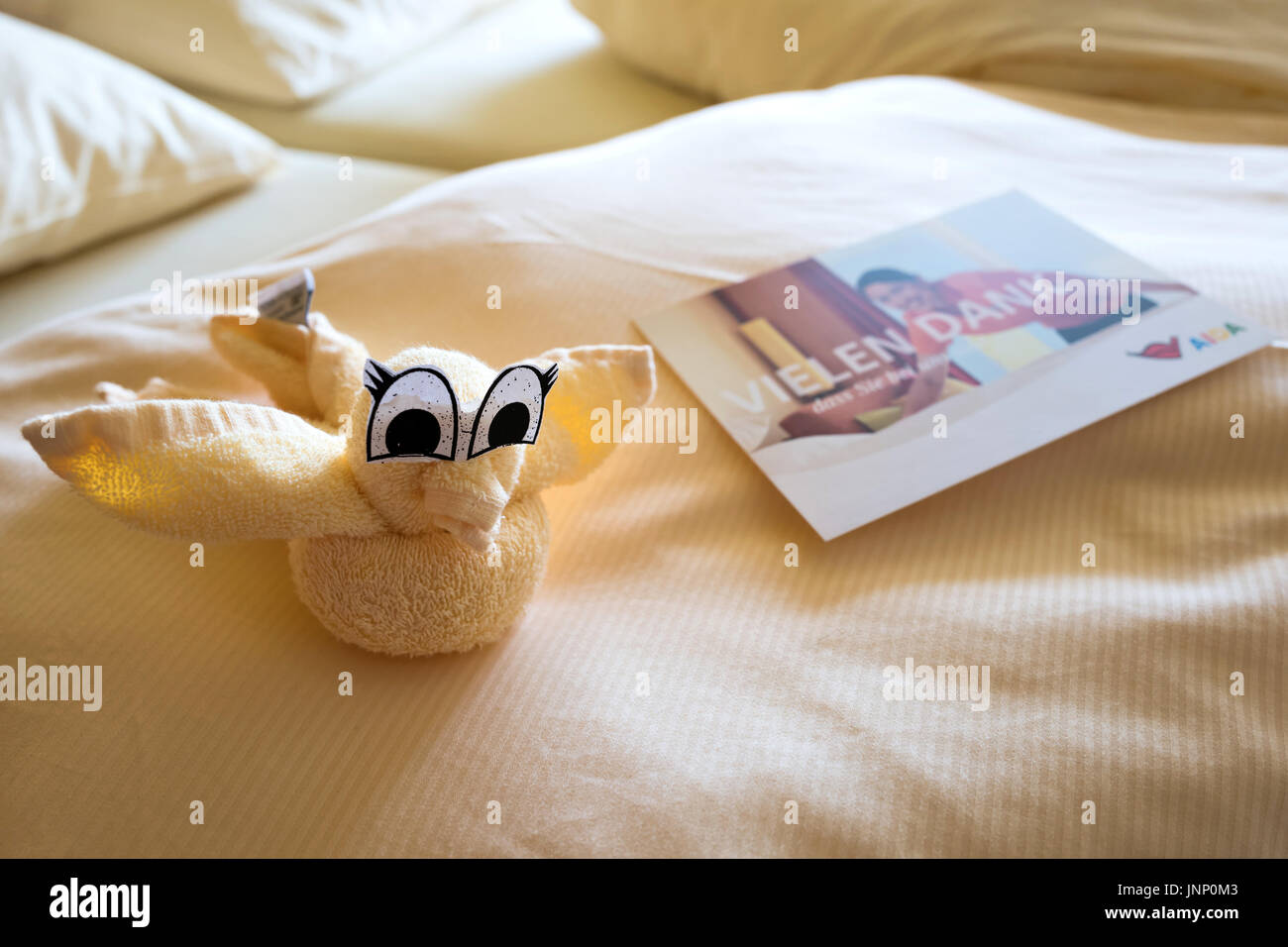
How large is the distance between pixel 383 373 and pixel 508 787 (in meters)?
0.23

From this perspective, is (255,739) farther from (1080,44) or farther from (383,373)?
(1080,44)

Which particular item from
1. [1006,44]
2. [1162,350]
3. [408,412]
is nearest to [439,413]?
[408,412]

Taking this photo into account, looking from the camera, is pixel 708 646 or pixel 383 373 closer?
pixel 383 373

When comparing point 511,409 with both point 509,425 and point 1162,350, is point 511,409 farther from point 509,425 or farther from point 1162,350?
point 1162,350

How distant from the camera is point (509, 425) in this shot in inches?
17.6

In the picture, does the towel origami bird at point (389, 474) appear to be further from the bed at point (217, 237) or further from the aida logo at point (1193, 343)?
the bed at point (217, 237)

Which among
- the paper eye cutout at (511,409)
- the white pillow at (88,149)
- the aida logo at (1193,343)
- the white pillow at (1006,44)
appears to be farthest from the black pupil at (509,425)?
the white pillow at (1006,44)

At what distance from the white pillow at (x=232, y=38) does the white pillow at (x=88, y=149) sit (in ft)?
0.68

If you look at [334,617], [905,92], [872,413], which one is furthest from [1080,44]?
[334,617]

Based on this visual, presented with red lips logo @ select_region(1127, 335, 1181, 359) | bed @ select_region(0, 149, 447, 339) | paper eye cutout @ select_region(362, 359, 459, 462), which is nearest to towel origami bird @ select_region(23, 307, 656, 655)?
paper eye cutout @ select_region(362, 359, 459, 462)

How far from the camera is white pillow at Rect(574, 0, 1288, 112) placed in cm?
102

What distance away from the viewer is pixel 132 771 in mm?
491

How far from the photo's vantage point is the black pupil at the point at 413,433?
422 millimetres

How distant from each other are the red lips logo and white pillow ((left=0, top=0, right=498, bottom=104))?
116 cm
